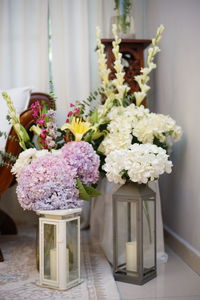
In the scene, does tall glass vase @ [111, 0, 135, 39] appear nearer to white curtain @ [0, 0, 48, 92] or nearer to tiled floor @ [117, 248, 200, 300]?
white curtain @ [0, 0, 48, 92]

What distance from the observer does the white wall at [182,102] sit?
6.02ft

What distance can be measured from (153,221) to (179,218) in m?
A: 0.42

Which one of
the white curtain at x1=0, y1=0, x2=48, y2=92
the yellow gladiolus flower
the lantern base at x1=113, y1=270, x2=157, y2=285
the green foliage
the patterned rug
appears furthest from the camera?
the white curtain at x1=0, y1=0, x2=48, y2=92

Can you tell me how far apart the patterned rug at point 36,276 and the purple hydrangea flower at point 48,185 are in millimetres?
316

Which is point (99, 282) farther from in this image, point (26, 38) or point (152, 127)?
point (26, 38)

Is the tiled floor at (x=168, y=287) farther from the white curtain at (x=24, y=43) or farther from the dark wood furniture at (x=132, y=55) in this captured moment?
the white curtain at (x=24, y=43)

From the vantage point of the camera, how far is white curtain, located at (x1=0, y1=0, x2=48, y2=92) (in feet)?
8.96

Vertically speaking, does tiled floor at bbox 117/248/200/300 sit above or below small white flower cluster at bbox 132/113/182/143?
below

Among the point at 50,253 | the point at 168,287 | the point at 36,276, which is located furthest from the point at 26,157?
the point at 168,287

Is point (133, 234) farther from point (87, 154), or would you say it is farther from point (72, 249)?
point (87, 154)

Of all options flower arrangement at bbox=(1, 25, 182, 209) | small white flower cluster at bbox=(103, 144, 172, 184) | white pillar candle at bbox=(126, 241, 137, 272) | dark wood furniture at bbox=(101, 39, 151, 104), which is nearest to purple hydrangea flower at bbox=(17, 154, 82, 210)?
flower arrangement at bbox=(1, 25, 182, 209)

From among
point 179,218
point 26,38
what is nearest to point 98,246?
point 179,218

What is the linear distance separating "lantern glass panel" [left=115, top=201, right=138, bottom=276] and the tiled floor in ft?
0.27

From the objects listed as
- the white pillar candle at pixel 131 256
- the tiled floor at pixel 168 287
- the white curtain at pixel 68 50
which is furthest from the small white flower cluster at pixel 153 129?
the white curtain at pixel 68 50
